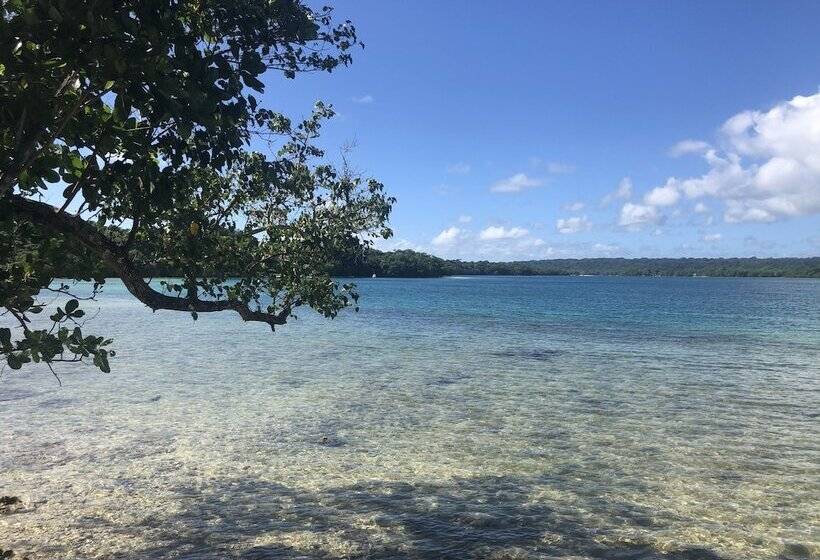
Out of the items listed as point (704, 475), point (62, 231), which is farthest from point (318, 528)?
point (704, 475)

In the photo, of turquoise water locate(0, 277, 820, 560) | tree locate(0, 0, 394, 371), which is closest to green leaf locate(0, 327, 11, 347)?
tree locate(0, 0, 394, 371)

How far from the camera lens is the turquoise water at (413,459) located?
7598 mm

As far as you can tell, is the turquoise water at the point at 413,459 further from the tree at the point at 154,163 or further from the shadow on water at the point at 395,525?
the tree at the point at 154,163

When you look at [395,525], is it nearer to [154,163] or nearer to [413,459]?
[413,459]

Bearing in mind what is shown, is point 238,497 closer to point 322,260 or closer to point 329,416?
point 322,260

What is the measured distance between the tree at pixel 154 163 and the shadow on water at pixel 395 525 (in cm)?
291

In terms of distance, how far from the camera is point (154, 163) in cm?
505

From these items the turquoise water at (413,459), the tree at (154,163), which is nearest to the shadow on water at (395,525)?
the turquoise water at (413,459)

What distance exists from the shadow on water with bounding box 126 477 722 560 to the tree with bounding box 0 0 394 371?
115 inches

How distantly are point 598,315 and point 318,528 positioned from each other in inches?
A: 1954

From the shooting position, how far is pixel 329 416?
1489 cm

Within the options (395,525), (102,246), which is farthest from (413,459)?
(102,246)

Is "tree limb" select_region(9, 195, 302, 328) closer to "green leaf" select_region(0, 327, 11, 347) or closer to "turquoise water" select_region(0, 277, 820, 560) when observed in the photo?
"green leaf" select_region(0, 327, 11, 347)

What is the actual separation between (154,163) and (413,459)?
7932 mm
